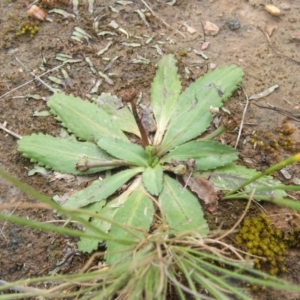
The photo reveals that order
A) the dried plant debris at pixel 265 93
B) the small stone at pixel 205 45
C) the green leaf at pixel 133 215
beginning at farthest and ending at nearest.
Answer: the small stone at pixel 205 45 < the dried plant debris at pixel 265 93 < the green leaf at pixel 133 215

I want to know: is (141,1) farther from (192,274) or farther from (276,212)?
(192,274)

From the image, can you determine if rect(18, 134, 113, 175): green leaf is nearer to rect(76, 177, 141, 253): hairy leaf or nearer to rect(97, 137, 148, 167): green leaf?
rect(97, 137, 148, 167): green leaf

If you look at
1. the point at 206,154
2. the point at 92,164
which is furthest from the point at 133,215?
the point at 206,154

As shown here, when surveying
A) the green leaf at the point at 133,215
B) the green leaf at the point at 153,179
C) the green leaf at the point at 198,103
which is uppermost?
the green leaf at the point at 198,103

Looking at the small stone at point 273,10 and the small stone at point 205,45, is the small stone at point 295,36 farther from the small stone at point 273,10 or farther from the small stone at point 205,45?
the small stone at point 205,45

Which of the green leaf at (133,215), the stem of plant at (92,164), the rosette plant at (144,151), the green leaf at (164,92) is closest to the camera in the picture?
the green leaf at (133,215)

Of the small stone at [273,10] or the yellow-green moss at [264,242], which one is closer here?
the yellow-green moss at [264,242]

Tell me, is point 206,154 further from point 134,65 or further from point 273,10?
point 273,10

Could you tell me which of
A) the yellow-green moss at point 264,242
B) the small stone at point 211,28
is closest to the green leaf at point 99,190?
the yellow-green moss at point 264,242
